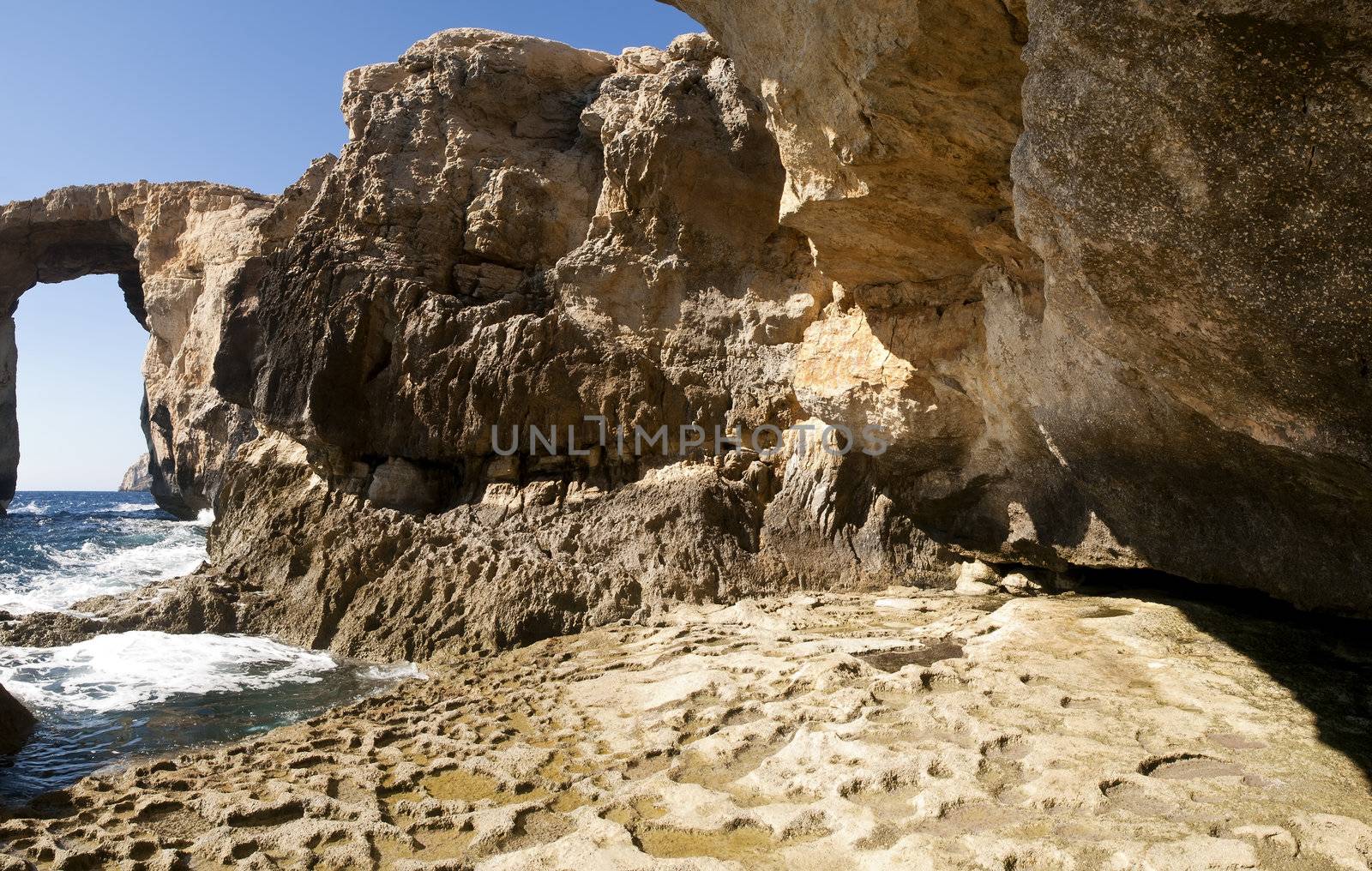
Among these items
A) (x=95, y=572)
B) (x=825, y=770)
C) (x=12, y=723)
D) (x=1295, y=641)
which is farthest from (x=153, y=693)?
(x=95, y=572)

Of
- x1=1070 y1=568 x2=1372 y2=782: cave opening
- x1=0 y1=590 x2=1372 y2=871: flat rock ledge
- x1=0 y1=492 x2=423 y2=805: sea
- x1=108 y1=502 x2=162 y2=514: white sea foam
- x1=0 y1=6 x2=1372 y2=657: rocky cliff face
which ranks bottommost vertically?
x1=108 y1=502 x2=162 y2=514: white sea foam

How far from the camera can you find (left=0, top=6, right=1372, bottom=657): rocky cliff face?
3227 millimetres

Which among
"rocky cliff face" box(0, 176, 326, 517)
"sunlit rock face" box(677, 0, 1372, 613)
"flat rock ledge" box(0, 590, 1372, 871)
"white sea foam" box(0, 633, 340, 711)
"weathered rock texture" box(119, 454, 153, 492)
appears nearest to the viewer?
"sunlit rock face" box(677, 0, 1372, 613)

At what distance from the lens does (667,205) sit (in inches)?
367

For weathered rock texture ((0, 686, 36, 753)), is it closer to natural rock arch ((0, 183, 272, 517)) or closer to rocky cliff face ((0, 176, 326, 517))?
rocky cliff face ((0, 176, 326, 517))

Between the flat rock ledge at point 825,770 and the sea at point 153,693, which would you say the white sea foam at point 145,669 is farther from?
the flat rock ledge at point 825,770

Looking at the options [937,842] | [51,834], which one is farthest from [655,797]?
[51,834]

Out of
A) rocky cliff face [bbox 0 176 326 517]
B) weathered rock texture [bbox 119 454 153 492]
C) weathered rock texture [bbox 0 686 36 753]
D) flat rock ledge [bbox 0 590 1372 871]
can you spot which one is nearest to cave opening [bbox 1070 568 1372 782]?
flat rock ledge [bbox 0 590 1372 871]

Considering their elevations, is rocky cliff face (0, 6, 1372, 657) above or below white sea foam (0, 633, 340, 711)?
above

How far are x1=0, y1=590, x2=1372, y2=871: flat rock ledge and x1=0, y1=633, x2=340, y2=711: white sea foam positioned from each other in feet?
5.54

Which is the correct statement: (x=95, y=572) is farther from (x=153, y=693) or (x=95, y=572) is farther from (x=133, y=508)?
(x=133, y=508)

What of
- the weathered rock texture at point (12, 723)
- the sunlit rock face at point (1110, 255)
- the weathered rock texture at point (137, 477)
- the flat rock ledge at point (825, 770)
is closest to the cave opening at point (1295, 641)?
the flat rock ledge at point (825, 770)

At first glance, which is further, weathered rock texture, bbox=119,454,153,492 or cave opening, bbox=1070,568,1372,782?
weathered rock texture, bbox=119,454,153,492

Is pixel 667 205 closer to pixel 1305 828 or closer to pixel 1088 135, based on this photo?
pixel 1088 135
